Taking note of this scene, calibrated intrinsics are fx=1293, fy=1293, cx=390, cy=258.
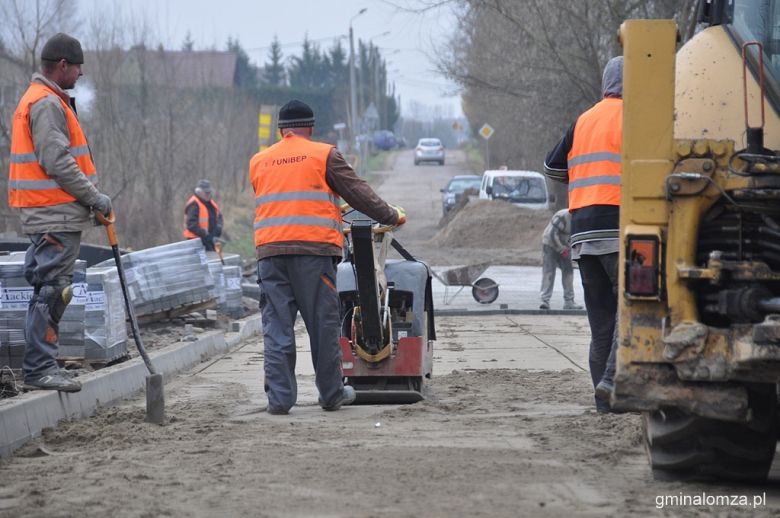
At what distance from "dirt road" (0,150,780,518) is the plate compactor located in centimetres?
30

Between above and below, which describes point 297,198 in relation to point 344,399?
above

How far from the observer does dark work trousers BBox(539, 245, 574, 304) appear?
17.4 metres

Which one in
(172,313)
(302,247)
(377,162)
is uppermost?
(302,247)

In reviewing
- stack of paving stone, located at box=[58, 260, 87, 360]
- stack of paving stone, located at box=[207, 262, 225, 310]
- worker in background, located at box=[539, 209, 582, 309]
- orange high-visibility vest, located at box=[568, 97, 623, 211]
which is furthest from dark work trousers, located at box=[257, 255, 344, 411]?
worker in background, located at box=[539, 209, 582, 309]

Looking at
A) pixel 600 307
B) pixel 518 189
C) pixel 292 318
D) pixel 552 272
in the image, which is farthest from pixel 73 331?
pixel 518 189

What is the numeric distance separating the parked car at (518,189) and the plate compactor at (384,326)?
2777cm

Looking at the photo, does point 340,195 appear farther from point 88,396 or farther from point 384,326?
point 88,396

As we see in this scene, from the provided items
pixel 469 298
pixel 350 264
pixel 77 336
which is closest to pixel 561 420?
pixel 350 264

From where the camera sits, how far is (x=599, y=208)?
290 inches

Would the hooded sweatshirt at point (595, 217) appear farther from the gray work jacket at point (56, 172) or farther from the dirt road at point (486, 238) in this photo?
the dirt road at point (486, 238)

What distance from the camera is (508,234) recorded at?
33.9m

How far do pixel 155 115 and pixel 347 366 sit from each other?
2511 centimetres

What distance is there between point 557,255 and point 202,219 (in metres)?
5.49

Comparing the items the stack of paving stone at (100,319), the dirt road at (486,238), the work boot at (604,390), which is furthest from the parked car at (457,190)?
the work boot at (604,390)
